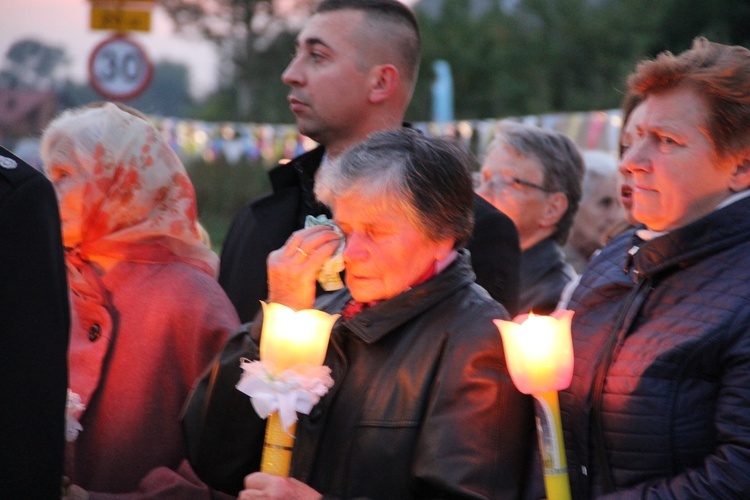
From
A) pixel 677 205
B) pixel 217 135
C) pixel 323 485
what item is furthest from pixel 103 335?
pixel 217 135

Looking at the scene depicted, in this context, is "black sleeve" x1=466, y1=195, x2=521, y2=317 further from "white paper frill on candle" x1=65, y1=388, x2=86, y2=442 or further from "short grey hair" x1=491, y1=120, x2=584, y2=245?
"white paper frill on candle" x1=65, y1=388, x2=86, y2=442

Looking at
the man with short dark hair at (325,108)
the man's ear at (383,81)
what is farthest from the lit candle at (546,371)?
the man's ear at (383,81)

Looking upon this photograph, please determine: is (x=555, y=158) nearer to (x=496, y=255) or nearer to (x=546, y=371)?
(x=496, y=255)

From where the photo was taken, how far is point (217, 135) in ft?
51.6

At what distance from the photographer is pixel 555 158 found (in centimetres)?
489

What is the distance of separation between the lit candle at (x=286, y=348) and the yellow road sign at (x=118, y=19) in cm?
703

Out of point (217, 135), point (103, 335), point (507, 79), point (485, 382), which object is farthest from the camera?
point (507, 79)

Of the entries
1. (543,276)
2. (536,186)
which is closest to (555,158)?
(536,186)

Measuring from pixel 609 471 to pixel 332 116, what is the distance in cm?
190

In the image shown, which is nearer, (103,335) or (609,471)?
(609,471)

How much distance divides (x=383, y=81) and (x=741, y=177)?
1.75 m

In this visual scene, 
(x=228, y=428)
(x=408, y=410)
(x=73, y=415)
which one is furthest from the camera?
(x=73, y=415)

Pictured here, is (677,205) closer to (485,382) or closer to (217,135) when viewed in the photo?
(485,382)

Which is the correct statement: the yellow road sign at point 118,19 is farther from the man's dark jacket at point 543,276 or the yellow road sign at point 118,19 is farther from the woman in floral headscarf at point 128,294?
the woman in floral headscarf at point 128,294
